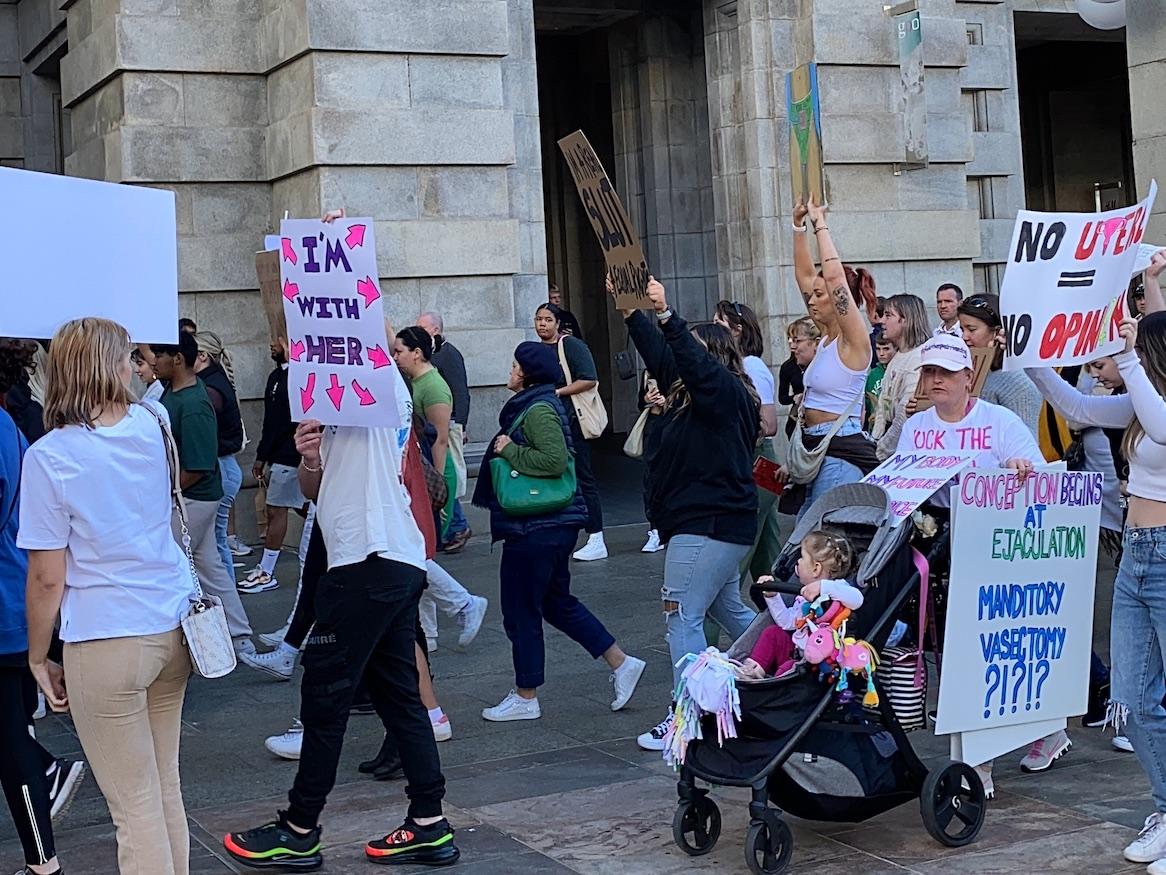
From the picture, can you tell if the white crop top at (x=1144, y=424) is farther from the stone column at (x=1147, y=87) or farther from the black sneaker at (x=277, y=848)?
the stone column at (x=1147, y=87)

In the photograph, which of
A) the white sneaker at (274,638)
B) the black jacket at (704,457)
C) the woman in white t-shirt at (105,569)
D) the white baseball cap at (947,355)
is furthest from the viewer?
the white sneaker at (274,638)

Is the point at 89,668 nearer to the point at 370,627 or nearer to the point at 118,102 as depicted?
the point at 370,627

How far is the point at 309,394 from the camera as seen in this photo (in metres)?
5.55

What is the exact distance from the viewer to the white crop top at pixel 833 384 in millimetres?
7535

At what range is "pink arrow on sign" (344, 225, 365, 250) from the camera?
5.41 meters

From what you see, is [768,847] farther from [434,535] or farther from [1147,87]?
[1147,87]

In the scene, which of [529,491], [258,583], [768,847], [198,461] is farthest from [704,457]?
[258,583]

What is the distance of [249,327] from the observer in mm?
13125

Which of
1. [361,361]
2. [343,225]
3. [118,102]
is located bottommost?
[361,361]

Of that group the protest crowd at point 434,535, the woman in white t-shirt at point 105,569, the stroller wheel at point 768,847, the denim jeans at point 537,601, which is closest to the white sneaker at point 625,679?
the protest crowd at point 434,535

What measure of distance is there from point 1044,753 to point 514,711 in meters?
2.38

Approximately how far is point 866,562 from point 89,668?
256 cm

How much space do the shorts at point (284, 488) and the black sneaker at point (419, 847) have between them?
223 inches

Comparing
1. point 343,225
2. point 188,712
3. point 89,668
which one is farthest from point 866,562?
point 188,712
